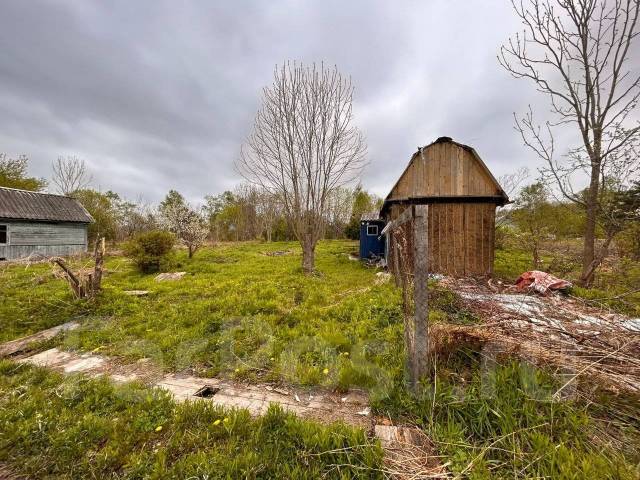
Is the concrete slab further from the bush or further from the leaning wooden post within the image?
the leaning wooden post

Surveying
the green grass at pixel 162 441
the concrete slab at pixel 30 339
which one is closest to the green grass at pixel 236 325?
the concrete slab at pixel 30 339

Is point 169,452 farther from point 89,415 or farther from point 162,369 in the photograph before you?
point 162,369

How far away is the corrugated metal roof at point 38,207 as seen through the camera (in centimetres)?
1458

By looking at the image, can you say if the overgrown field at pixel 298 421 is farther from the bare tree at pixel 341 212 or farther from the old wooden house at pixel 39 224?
the bare tree at pixel 341 212

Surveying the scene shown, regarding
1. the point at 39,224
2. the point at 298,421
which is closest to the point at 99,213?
the point at 39,224

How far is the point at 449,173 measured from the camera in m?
8.48

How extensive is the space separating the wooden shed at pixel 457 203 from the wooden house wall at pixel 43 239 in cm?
2075

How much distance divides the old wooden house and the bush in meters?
7.93

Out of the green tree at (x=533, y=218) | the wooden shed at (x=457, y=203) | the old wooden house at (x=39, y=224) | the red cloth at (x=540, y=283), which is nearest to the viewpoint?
the red cloth at (x=540, y=283)

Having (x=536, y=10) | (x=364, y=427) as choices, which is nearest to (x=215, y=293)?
(x=364, y=427)

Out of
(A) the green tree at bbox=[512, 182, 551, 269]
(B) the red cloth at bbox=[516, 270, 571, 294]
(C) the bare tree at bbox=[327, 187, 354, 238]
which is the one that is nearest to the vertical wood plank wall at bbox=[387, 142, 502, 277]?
(B) the red cloth at bbox=[516, 270, 571, 294]

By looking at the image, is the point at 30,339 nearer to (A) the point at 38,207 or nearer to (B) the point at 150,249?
(B) the point at 150,249

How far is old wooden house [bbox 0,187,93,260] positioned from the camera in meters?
14.4

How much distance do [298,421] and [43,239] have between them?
2201cm
